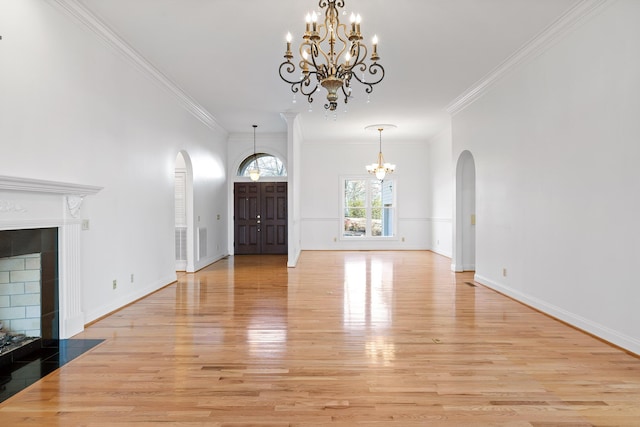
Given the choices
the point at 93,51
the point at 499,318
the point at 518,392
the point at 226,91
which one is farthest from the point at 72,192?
the point at 499,318

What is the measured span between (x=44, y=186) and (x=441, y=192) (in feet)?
28.8

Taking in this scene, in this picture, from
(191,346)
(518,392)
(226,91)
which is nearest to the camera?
(518,392)

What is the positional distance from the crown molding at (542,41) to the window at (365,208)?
16.1ft

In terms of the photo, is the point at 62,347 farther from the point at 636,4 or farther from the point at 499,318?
the point at 636,4

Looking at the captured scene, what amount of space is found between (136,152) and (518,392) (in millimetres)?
4784

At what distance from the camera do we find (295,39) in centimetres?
437

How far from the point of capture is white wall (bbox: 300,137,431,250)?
10.9m

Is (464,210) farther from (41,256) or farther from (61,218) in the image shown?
(41,256)

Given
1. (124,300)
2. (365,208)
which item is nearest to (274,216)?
(365,208)

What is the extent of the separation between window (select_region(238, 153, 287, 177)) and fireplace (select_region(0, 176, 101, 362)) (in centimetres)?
669

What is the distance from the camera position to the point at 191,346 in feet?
10.7

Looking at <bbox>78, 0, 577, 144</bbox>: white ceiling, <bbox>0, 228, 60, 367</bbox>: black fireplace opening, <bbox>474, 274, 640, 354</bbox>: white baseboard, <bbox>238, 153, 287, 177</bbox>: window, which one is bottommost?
<bbox>474, 274, 640, 354</bbox>: white baseboard

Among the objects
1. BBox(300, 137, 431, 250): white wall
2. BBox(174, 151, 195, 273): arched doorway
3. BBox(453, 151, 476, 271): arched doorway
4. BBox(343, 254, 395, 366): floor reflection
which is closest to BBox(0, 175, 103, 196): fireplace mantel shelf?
BBox(343, 254, 395, 366): floor reflection

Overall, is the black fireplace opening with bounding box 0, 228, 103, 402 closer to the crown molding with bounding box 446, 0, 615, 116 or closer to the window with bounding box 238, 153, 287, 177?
the crown molding with bounding box 446, 0, 615, 116
